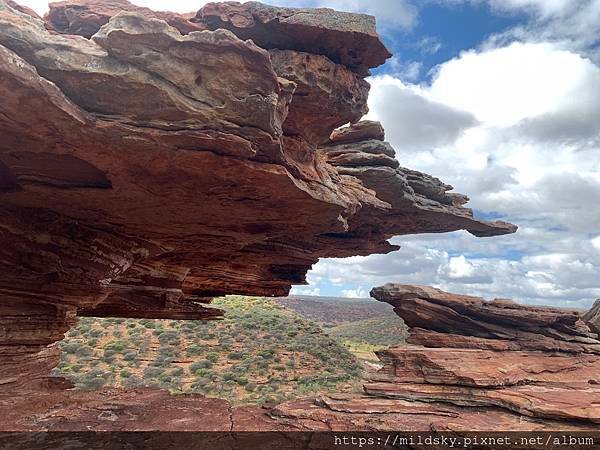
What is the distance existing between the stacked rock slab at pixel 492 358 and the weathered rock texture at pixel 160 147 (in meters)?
5.64

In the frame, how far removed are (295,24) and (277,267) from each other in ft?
53.3

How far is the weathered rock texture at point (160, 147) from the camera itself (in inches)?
364

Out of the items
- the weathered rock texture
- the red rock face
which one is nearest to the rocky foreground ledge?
the weathered rock texture

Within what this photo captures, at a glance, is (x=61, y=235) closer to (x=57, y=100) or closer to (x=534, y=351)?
(x=57, y=100)

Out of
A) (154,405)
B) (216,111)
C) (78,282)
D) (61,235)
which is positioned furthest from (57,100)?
(154,405)

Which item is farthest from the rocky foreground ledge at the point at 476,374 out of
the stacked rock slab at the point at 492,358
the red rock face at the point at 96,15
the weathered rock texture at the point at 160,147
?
the red rock face at the point at 96,15

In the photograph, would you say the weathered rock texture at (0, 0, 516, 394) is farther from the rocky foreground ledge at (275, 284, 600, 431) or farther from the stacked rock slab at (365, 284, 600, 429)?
the rocky foreground ledge at (275, 284, 600, 431)

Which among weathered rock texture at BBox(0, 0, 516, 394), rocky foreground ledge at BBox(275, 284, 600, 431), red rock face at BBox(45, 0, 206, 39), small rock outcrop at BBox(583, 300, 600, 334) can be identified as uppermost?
red rock face at BBox(45, 0, 206, 39)

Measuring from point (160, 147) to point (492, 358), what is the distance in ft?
55.1

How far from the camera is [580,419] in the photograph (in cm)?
1438

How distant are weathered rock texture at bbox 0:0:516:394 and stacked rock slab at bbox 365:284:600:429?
5.64 meters

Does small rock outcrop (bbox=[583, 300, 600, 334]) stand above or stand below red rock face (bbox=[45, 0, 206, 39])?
below

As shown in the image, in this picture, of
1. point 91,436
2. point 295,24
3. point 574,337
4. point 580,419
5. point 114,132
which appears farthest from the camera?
point 574,337

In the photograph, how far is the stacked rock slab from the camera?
52.0ft
